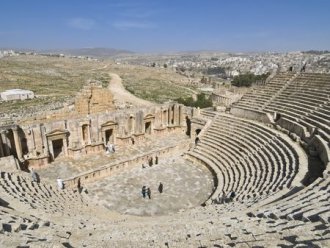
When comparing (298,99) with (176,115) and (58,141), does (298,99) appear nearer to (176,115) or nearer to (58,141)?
(176,115)

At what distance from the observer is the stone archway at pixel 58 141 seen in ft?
67.8

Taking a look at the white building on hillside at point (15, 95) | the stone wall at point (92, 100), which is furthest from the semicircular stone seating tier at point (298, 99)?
the white building on hillside at point (15, 95)

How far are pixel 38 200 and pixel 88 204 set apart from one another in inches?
122

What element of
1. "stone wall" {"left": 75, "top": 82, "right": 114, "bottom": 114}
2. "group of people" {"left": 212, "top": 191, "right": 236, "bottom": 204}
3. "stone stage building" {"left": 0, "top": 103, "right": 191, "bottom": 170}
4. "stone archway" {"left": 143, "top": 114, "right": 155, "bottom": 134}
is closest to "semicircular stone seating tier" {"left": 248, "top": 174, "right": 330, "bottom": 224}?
"group of people" {"left": 212, "top": 191, "right": 236, "bottom": 204}

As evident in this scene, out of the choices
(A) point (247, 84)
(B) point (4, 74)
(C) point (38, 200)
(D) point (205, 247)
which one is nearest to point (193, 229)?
(D) point (205, 247)

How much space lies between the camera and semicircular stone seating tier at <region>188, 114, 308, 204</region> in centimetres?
1512

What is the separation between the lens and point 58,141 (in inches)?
893

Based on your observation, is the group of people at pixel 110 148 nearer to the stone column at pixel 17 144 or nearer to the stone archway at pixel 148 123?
the stone archway at pixel 148 123

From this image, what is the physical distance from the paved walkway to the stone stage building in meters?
3.82

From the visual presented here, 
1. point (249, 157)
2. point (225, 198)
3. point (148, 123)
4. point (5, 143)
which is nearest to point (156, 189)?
point (225, 198)

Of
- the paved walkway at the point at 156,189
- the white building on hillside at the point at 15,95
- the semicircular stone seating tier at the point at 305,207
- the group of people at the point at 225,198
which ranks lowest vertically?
the white building on hillside at the point at 15,95

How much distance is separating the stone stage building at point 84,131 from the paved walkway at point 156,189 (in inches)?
150

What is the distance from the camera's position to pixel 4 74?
74188 mm

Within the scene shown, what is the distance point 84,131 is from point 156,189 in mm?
7352
